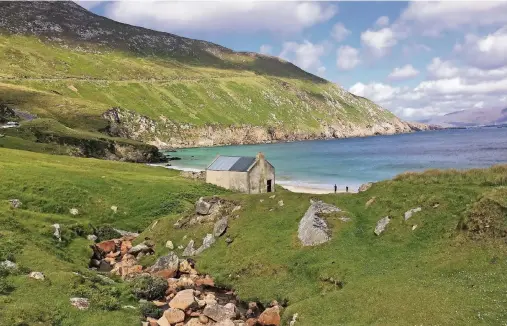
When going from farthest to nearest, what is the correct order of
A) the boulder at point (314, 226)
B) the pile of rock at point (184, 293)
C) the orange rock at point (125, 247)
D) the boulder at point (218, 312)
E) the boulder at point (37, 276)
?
the orange rock at point (125, 247)
the boulder at point (314, 226)
the boulder at point (37, 276)
the boulder at point (218, 312)
the pile of rock at point (184, 293)

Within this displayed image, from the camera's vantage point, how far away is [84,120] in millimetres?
163125

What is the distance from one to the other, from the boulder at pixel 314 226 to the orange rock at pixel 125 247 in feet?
67.4

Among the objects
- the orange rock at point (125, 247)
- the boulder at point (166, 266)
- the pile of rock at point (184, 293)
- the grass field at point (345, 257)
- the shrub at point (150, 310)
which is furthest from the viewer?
the orange rock at point (125, 247)

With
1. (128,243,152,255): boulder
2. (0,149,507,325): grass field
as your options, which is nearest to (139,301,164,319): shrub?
(0,149,507,325): grass field

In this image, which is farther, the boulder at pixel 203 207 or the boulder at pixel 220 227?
the boulder at pixel 203 207

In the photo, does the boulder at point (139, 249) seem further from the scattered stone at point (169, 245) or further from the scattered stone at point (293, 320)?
the scattered stone at point (293, 320)

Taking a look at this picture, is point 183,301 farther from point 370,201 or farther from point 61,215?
point 61,215

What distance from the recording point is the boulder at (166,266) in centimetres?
3759

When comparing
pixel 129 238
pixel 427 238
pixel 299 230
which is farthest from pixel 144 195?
pixel 427 238

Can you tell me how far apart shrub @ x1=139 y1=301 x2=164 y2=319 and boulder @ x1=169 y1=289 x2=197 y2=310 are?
1065mm

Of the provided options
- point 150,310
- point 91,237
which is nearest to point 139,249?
point 91,237

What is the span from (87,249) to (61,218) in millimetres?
8038

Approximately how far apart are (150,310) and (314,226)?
604 inches

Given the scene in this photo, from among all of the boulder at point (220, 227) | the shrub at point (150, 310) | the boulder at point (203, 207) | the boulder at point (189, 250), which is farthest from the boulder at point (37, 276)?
the boulder at point (203, 207)
